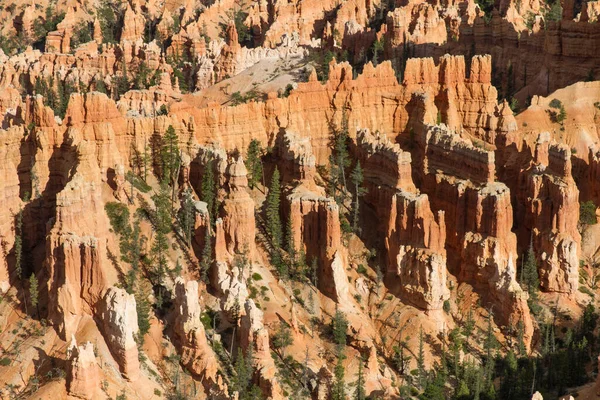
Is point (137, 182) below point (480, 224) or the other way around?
the other way around

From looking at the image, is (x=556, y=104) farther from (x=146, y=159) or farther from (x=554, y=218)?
(x=146, y=159)

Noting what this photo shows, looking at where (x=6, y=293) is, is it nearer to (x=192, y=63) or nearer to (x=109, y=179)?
(x=109, y=179)

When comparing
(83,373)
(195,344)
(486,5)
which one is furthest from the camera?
(486,5)

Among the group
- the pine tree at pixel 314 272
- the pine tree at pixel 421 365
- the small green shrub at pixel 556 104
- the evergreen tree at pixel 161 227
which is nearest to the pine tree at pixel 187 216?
the evergreen tree at pixel 161 227

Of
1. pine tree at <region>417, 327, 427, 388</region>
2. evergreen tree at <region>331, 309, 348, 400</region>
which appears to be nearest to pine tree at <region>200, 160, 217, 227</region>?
evergreen tree at <region>331, 309, 348, 400</region>

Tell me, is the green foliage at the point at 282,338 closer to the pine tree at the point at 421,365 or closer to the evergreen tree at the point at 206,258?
the evergreen tree at the point at 206,258

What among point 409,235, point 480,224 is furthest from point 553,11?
point 409,235

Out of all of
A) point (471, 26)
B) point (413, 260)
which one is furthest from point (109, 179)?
point (471, 26)
